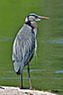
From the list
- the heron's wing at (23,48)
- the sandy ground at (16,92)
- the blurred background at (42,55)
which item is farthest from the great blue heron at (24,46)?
the blurred background at (42,55)

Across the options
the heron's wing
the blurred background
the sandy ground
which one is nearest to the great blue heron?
the heron's wing

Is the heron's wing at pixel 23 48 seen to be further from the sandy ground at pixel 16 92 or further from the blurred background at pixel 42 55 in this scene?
the blurred background at pixel 42 55

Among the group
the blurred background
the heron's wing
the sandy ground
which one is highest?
the heron's wing

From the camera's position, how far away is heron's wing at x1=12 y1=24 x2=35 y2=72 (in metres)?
9.00

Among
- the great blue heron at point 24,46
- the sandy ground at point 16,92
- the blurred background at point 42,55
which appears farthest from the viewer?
the blurred background at point 42,55

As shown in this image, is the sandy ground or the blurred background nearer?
the sandy ground

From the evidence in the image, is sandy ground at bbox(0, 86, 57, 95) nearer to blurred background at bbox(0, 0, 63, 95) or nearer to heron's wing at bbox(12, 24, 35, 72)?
heron's wing at bbox(12, 24, 35, 72)

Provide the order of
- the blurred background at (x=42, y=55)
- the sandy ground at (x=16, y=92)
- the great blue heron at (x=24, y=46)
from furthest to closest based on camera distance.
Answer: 1. the blurred background at (x=42, y=55)
2. the great blue heron at (x=24, y=46)
3. the sandy ground at (x=16, y=92)

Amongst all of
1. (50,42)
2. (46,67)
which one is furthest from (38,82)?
(50,42)

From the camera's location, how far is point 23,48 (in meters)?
9.20

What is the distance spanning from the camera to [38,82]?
37.0 ft

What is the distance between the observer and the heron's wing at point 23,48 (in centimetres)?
900

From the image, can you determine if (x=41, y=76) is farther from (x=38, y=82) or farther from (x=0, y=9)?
(x=0, y=9)

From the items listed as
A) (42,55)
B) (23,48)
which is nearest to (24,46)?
(23,48)
